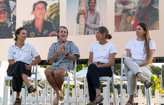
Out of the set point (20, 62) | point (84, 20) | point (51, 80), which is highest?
point (84, 20)

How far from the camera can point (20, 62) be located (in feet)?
12.6

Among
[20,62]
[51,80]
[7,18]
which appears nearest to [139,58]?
[51,80]

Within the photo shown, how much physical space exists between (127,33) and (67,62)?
1.91 metres

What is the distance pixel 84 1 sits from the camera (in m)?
5.83

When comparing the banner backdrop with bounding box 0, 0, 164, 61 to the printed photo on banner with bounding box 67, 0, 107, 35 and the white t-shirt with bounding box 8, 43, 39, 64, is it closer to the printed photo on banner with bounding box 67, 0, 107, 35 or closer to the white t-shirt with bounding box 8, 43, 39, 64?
the printed photo on banner with bounding box 67, 0, 107, 35

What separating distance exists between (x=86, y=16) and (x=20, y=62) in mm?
2285

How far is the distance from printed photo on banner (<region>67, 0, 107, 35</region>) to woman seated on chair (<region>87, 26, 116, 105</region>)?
5.51 ft

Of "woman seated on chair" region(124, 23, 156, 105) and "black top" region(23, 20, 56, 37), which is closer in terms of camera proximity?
"woman seated on chair" region(124, 23, 156, 105)

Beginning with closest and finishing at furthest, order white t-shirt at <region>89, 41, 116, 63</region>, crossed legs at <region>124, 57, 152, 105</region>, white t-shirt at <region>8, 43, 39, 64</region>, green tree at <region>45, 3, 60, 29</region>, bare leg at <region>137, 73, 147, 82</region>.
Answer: bare leg at <region>137, 73, 147, 82</region> < crossed legs at <region>124, 57, 152, 105</region> < white t-shirt at <region>89, 41, 116, 63</region> < white t-shirt at <region>8, 43, 39, 64</region> < green tree at <region>45, 3, 60, 29</region>

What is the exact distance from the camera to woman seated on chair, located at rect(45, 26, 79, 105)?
373cm

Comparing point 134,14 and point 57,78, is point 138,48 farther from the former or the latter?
point 134,14

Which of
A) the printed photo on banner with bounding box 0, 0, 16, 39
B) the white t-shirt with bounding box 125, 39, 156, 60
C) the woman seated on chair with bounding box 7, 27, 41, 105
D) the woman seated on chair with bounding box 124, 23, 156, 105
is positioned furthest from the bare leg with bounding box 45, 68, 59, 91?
the printed photo on banner with bounding box 0, 0, 16, 39

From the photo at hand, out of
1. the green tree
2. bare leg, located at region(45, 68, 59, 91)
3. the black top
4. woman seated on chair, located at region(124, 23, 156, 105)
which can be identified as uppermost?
the green tree

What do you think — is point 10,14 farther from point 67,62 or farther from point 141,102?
point 141,102
